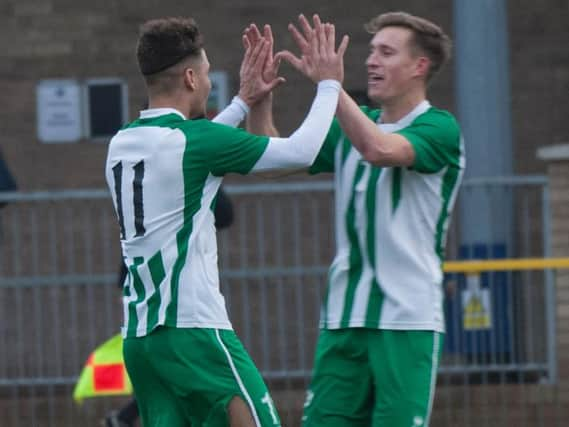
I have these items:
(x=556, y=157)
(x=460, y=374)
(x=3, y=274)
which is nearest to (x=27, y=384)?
(x=3, y=274)

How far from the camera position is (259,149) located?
512cm

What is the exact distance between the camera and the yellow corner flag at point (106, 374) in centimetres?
873

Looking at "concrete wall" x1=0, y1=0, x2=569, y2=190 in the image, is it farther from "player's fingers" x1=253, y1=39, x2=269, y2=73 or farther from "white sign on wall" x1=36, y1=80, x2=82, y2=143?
"player's fingers" x1=253, y1=39, x2=269, y2=73

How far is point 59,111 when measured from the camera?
446 inches

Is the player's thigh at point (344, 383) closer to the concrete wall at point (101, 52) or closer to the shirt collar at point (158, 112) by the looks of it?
the shirt collar at point (158, 112)

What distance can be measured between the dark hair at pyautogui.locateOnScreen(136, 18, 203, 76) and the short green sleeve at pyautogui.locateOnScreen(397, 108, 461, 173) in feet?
2.44

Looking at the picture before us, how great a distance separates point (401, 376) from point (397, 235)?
1.47 ft

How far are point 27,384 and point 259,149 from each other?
4598mm

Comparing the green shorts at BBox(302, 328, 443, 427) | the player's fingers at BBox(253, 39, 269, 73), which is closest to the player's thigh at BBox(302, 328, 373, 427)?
the green shorts at BBox(302, 328, 443, 427)

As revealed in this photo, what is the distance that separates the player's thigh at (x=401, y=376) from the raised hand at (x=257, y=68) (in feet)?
3.14

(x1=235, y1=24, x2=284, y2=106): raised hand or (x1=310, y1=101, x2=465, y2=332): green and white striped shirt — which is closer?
(x1=310, y1=101, x2=465, y2=332): green and white striped shirt

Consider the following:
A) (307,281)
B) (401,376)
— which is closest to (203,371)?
(401,376)

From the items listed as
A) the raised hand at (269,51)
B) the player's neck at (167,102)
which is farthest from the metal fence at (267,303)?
the player's neck at (167,102)

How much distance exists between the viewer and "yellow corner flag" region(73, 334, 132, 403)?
344 inches
